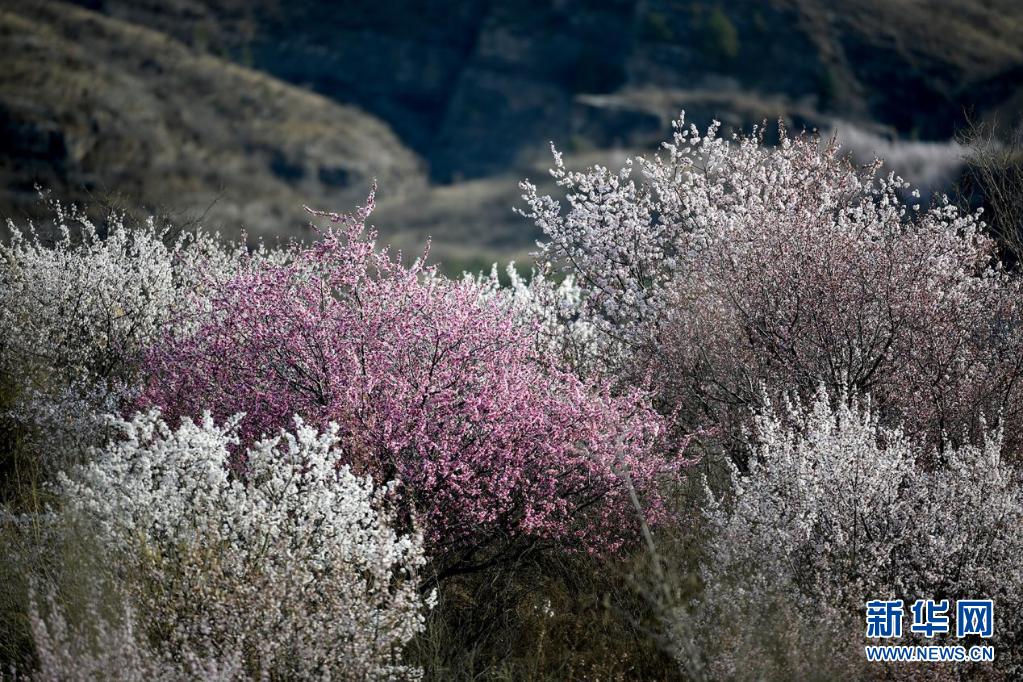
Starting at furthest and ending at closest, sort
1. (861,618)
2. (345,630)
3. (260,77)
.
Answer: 1. (260,77)
2. (861,618)
3. (345,630)

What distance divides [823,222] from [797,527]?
3.31m

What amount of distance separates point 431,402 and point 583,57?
453ft

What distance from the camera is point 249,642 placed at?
591 cm

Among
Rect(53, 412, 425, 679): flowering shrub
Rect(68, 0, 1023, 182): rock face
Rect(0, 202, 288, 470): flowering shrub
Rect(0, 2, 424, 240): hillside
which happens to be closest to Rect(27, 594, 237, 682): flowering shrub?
Rect(53, 412, 425, 679): flowering shrub

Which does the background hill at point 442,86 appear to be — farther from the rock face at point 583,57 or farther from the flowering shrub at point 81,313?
the flowering shrub at point 81,313

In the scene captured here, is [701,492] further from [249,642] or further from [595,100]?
[595,100]

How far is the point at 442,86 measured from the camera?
15725 centimetres

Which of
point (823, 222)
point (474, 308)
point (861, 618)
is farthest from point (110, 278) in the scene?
point (861, 618)

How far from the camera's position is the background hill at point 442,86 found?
97.5 meters

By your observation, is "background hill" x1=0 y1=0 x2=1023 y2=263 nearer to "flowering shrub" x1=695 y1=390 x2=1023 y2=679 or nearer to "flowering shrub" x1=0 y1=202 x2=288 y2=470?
"flowering shrub" x1=0 y1=202 x2=288 y2=470

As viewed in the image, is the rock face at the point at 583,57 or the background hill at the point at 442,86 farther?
the rock face at the point at 583,57

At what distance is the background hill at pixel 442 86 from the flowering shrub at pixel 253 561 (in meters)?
74.3

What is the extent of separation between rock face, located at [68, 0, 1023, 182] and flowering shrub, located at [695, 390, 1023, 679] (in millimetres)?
102112

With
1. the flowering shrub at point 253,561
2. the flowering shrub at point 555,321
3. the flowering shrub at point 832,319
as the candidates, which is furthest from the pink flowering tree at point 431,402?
the flowering shrub at point 555,321
